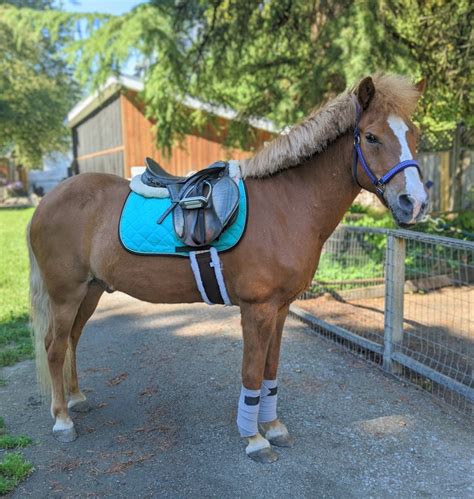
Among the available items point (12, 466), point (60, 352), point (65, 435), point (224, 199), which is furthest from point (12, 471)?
point (224, 199)

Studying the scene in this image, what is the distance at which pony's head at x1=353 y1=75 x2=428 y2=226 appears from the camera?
7.14 feet

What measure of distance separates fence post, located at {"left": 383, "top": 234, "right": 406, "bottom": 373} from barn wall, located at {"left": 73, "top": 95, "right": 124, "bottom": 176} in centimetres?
1219

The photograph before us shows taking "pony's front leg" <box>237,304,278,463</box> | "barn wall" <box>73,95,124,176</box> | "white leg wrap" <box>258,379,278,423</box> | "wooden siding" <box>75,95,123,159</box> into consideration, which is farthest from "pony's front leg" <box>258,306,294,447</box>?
"wooden siding" <box>75,95,123,159</box>

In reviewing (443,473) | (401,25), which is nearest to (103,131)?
(401,25)

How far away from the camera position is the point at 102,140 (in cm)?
1717

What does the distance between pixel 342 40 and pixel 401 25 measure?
6.59ft

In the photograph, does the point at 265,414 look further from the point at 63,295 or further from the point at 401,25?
the point at 401,25

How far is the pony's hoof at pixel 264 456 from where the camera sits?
8.90ft

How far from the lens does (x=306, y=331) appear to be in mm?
5129

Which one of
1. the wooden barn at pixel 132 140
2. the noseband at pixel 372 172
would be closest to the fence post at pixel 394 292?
the noseband at pixel 372 172

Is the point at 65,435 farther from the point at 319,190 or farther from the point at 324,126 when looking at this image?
the point at 324,126

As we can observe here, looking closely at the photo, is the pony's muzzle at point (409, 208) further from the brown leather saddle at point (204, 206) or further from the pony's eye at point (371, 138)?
the brown leather saddle at point (204, 206)

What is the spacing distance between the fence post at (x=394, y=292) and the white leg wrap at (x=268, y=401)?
149 cm

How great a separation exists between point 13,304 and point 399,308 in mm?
4929
